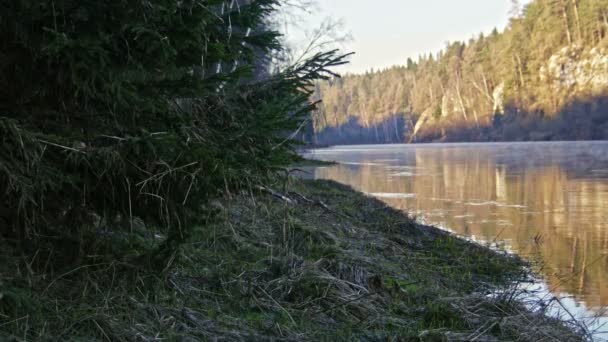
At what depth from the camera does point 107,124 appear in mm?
3521

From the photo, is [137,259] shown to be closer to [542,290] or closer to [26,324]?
[26,324]

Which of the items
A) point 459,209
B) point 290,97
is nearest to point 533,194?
point 459,209

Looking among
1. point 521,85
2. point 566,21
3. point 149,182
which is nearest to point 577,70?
point 566,21

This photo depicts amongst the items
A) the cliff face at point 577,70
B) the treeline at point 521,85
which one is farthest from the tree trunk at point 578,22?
the cliff face at point 577,70

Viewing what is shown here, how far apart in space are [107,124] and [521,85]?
81427mm

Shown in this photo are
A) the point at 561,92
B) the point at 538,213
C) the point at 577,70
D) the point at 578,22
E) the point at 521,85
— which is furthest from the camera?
the point at 521,85

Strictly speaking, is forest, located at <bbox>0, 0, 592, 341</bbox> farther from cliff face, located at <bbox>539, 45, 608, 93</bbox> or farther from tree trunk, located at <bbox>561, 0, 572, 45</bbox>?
tree trunk, located at <bbox>561, 0, 572, 45</bbox>

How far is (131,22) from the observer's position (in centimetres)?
328

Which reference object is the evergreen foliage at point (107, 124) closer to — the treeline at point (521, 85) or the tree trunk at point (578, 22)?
the treeline at point (521, 85)

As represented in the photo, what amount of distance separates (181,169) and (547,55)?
7762 cm

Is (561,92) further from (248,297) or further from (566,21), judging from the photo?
(248,297)

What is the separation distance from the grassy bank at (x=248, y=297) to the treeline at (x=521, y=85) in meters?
33.2

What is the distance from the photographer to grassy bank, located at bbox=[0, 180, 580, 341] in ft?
10.8

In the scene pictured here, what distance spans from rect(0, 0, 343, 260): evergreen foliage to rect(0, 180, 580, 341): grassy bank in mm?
282
